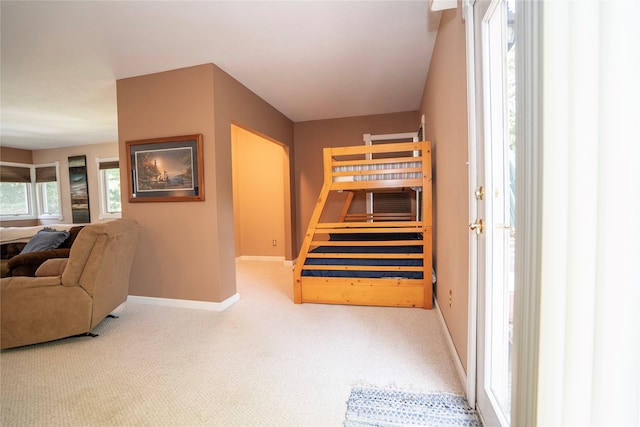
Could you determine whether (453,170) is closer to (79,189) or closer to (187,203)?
(187,203)

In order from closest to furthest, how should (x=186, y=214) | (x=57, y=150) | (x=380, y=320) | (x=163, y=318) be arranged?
(x=380, y=320) → (x=163, y=318) → (x=186, y=214) → (x=57, y=150)

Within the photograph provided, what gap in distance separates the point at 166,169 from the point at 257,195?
2.22 m

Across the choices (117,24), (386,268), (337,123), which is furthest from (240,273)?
(117,24)

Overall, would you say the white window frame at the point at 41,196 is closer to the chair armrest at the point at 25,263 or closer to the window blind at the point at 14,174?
the window blind at the point at 14,174

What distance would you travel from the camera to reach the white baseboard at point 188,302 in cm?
275

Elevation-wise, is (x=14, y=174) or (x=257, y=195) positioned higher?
(x=14, y=174)

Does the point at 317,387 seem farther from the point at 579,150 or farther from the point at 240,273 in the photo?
the point at 240,273

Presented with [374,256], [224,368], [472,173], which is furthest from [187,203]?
[472,173]

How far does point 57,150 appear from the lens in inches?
240

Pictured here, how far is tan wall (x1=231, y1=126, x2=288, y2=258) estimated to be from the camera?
16.1 feet

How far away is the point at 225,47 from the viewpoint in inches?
94.4

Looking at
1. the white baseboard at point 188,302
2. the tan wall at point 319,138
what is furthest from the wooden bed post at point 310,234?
the tan wall at point 319,138

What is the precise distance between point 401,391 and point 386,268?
1271 mm

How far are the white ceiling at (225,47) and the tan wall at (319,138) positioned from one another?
61 cm
